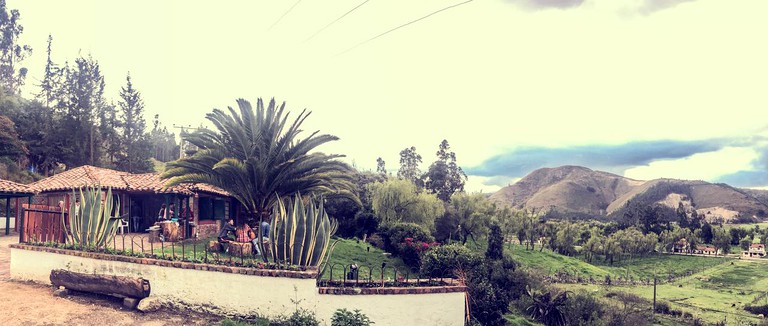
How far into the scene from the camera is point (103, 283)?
10492 mm

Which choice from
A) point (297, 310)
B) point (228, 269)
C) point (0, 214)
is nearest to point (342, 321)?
point (297, 310)

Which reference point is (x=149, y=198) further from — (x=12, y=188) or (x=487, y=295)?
(x=487, y=295)

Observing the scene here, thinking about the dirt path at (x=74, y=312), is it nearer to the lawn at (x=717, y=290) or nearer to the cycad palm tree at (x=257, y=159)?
the cycad palm tree at (x=257, y=159)

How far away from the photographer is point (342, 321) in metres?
9.41

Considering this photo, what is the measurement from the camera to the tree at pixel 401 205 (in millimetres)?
39719

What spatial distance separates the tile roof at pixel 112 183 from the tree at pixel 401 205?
20121mm

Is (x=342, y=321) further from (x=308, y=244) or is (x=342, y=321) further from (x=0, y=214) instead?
(x=0, y=214)

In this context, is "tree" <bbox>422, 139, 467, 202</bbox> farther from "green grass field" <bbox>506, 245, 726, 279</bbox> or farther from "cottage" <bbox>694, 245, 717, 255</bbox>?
"cottage" <bbox>694, 245, 717, 255</bbox>

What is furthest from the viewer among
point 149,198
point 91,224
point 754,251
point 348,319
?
point 754,251

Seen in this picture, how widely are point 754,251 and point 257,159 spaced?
302ft

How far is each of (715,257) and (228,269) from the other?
84.4 metres

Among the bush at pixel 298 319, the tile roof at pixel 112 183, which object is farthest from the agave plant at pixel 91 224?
the tile roof at pixel 112 183

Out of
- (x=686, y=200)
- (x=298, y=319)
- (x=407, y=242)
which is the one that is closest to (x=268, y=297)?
(x=298, y=319)

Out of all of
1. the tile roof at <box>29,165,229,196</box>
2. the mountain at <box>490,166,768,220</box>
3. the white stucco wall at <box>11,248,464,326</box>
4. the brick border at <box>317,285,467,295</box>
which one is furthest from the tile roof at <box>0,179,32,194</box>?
the mountain at <box>490,166,768,220</box>
